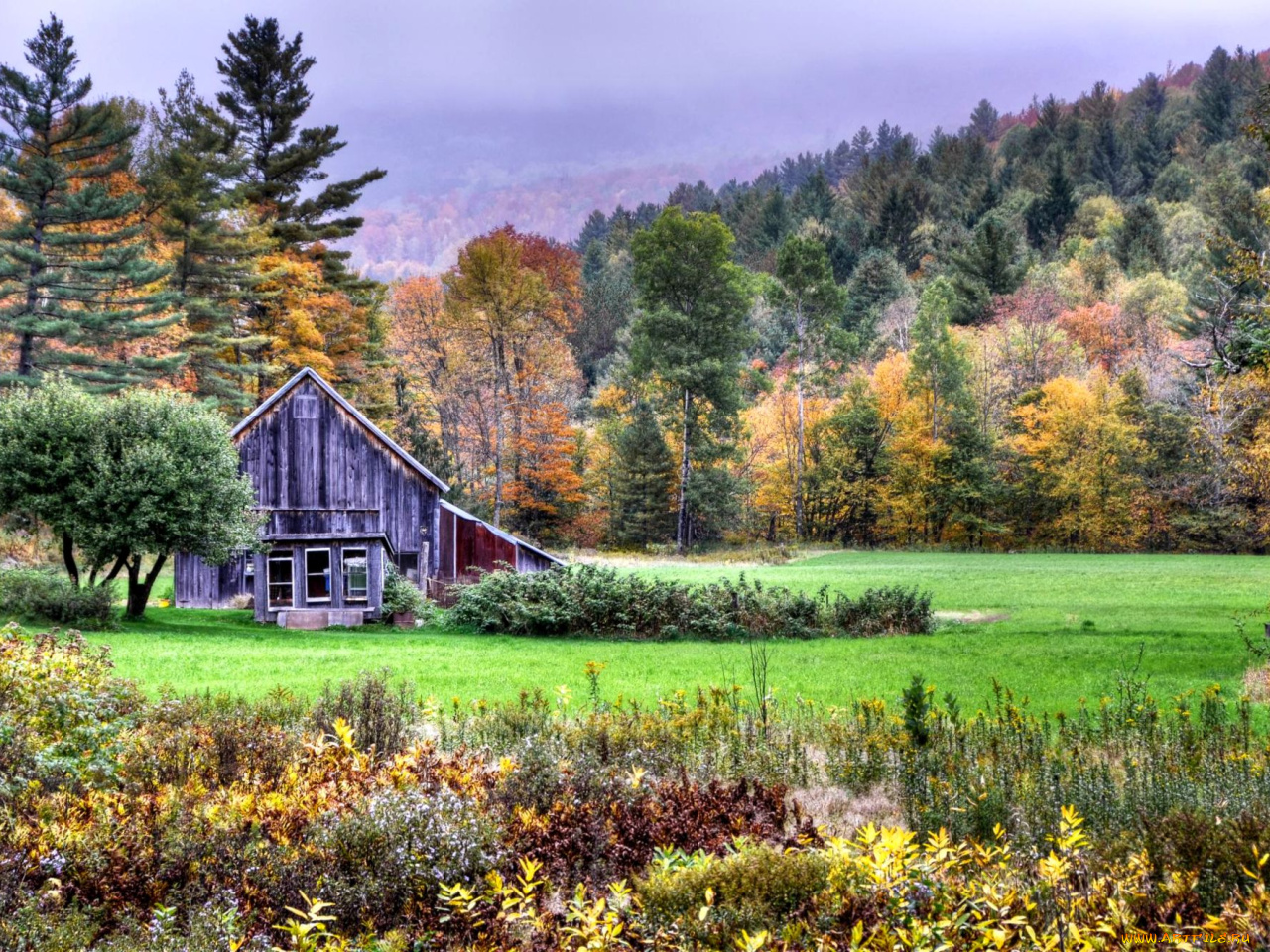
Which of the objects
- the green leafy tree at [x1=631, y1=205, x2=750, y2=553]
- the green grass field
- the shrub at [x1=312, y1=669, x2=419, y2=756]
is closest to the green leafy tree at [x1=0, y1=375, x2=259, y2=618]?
the green grass field

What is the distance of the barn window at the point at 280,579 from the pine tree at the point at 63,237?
12345 millimetres

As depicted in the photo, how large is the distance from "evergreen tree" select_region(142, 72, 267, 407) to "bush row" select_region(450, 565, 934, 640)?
20.9m

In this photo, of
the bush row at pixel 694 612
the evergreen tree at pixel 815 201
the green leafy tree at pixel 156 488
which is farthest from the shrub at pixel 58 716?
the evergreen tree at pixel 815 201

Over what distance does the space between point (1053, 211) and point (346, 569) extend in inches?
3515

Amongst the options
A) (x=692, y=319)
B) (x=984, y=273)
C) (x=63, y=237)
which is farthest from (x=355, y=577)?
(x=984, y=273)

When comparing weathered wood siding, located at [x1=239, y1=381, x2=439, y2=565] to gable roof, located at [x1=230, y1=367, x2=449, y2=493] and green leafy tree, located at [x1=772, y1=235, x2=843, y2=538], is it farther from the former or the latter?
green leafy tree, located at [x1=772, y1=235, x2=843, y2=538]

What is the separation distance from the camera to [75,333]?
35.2 metres

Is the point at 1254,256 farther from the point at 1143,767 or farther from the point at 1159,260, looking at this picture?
the point at 1159,260

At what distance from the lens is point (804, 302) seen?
60531 mm

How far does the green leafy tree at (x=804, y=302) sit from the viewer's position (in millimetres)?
59062

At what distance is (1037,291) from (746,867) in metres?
73.7

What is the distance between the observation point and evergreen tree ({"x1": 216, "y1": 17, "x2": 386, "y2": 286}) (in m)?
46.4

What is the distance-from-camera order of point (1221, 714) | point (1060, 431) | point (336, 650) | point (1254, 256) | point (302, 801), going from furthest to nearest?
point (1060, 431)
point (336, 650)
point (1254, 256)
point (1221, 714)
point (302, 801)

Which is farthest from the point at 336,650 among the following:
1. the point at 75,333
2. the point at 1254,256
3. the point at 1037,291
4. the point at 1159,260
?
the point at 1159,260
